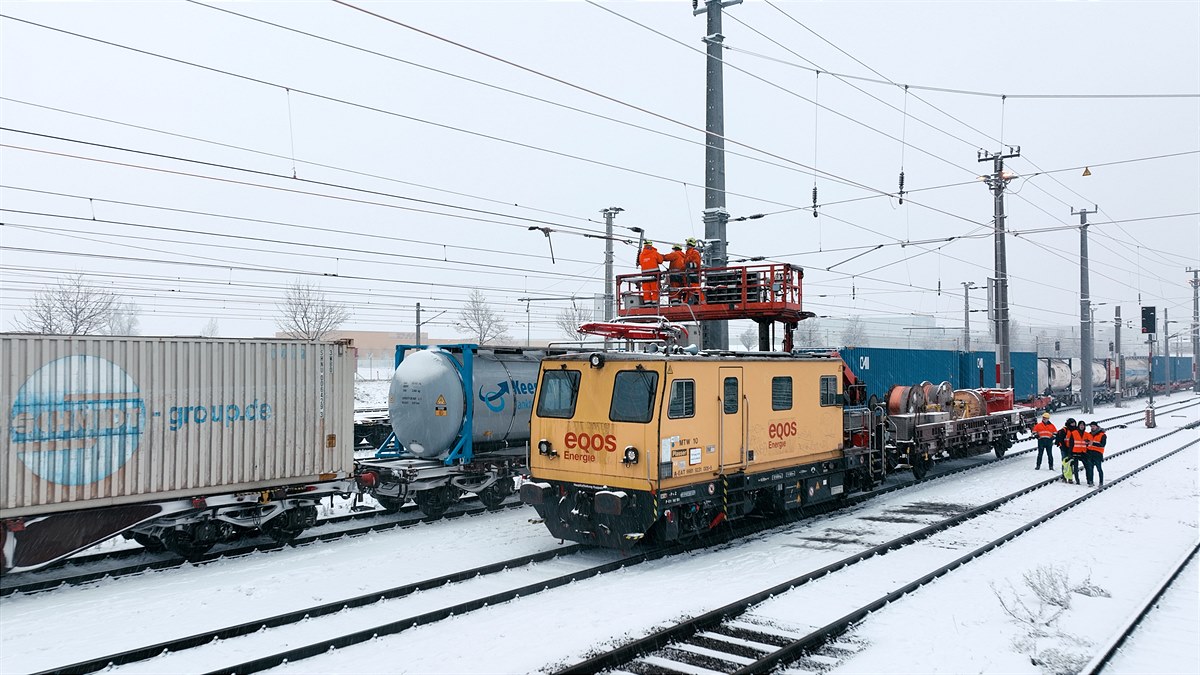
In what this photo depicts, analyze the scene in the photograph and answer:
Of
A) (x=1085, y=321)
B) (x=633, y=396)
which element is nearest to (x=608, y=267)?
(x=633, y=396)

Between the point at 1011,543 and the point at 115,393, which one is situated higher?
the point at 115,393

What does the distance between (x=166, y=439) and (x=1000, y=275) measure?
27289 mm

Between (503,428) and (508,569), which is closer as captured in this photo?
(508,569)

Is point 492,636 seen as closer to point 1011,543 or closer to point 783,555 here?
point 783,555

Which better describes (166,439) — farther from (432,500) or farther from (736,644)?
(736,644)

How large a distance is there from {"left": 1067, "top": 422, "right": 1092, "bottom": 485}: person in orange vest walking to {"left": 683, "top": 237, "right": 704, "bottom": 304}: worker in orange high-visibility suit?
31.7 ft

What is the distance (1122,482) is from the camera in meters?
18.8

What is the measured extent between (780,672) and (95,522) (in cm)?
913

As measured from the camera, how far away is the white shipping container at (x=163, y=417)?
33.4ft

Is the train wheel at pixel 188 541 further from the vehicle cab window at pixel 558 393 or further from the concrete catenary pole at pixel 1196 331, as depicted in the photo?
the concrete catenary pole at pixel 1196 331

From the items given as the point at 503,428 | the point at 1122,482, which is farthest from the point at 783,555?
the point at 1122,482

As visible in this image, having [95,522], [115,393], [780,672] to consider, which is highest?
[115,393]

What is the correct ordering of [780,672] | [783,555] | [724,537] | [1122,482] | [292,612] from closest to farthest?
[780,672]
[292,612]
[783,555]
[724,537]
[1122,482]

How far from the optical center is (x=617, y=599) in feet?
31.8
